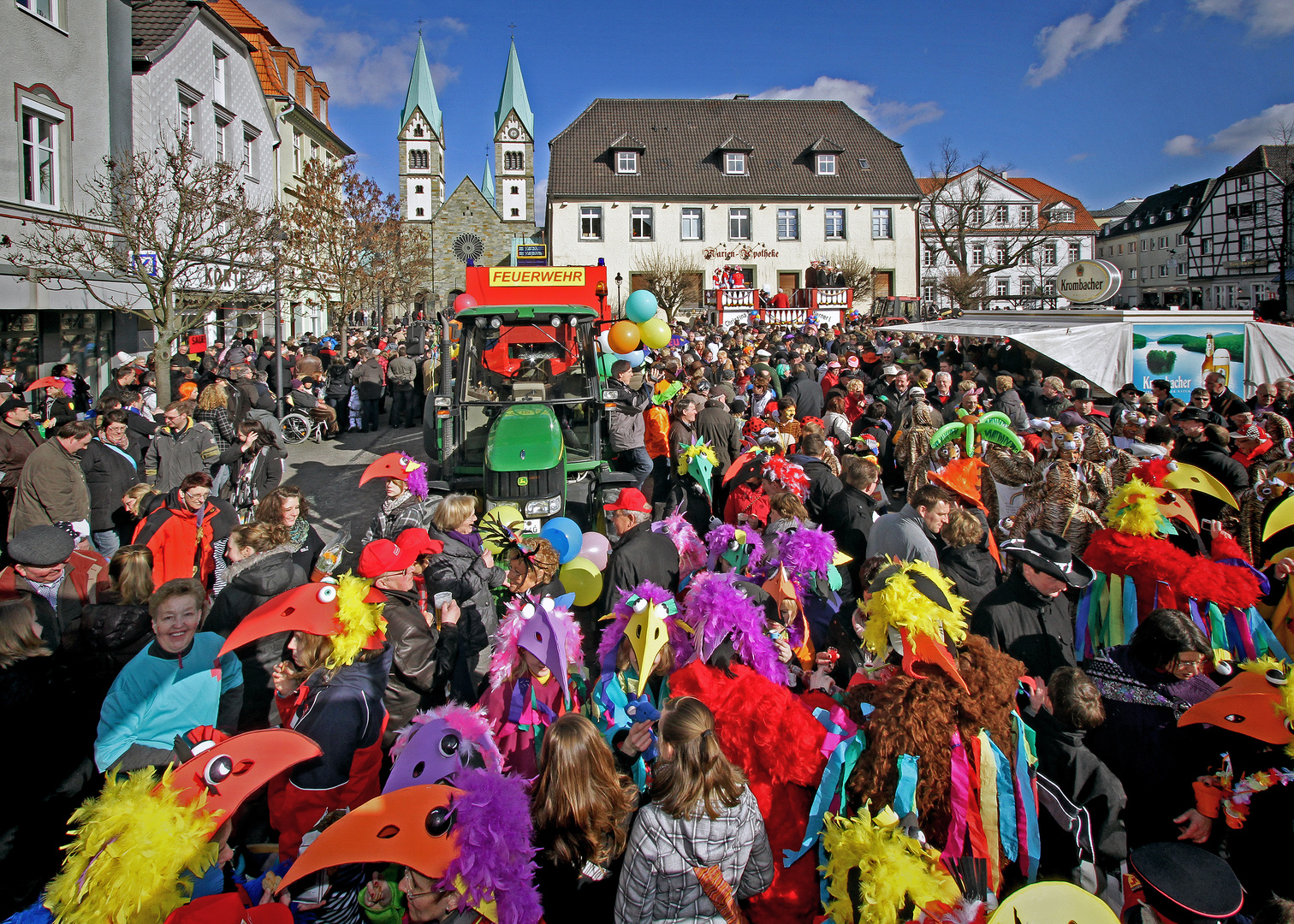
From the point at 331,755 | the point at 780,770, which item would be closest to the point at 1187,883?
the point at 780,770

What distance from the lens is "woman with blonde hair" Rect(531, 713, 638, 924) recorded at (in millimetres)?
2486

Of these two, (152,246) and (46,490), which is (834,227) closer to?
(152,246)

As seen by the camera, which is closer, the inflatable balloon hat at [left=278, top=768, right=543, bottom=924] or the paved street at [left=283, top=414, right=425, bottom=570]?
the inflatable balloon hat at [left=278, top=768, right=543, bottom=924]

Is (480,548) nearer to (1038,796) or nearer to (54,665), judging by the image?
(54,665)

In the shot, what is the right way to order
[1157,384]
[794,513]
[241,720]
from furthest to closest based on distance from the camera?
[1157,384] → [794,513] → [241,720]

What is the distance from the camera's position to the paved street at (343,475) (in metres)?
→ 9.11

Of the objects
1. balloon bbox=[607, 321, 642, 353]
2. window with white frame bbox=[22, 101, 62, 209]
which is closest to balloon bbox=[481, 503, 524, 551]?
balloon bbox=[607, 321, 642, 353]

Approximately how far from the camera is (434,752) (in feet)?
8.20

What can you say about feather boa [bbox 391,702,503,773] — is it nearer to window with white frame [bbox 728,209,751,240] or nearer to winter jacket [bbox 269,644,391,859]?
winter jacket [bbox 269,644,391,859]

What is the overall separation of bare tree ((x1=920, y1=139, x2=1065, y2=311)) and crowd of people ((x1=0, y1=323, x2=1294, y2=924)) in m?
37.4

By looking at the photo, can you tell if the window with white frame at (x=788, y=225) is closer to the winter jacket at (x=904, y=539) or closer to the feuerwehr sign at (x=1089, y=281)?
the feuerwehr sign at (x=1089, y=281)

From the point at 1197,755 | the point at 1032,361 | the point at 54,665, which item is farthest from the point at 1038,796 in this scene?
the point at 1032,361

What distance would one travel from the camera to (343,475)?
38.2ft

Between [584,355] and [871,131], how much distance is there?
38.9 metres
